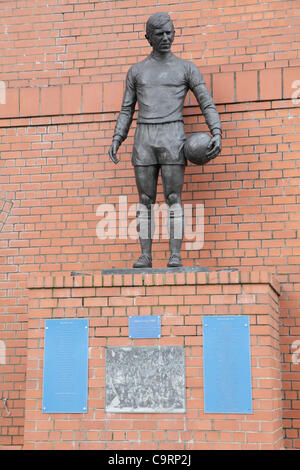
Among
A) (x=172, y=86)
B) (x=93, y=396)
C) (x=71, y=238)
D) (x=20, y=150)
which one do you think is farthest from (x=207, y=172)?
(x=93, y=396)

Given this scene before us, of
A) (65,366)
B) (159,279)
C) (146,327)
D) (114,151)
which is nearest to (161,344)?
(146,327)

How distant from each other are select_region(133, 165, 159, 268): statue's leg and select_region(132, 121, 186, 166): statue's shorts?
78 millimetres

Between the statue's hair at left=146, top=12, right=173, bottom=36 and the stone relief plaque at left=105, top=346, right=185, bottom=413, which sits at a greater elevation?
the statue's hair at left=146, top=12, right=173, bottom=36

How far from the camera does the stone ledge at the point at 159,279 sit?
19.0ft

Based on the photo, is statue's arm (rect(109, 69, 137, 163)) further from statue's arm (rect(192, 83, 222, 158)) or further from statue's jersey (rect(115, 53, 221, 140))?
statue's arm (rect(192, 83, 222, 158))

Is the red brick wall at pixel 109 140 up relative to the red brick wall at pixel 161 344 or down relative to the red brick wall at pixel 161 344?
up

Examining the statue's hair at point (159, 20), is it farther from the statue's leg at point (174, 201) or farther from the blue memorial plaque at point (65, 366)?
the blue memorial plaque at point (65, 366)

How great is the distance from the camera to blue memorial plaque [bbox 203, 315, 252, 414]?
5.63 m

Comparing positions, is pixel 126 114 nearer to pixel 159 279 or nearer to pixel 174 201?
pixel 174 201

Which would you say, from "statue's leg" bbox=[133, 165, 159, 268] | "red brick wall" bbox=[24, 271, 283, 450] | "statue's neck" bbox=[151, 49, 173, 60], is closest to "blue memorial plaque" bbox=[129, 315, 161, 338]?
"red brick wall" bbox=[24, 271, 283, 450]

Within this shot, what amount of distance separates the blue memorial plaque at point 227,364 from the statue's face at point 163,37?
2467 mm

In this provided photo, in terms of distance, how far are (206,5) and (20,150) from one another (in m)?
2.41

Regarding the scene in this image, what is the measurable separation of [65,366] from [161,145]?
206cm

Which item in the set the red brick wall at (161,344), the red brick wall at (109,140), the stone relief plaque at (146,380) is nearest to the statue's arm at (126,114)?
the red brick wall at (109,140)
